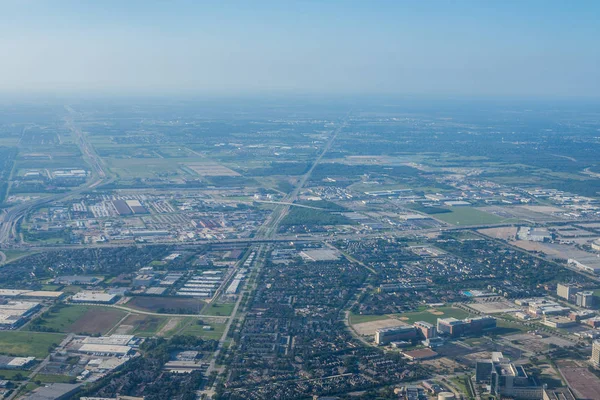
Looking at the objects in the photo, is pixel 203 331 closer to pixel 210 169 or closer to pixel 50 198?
pixel 50 198

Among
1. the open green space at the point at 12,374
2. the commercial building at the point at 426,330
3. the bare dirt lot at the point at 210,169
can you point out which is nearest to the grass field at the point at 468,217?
the commercial building at the point at 426,330

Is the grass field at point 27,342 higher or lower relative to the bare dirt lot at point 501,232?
higher

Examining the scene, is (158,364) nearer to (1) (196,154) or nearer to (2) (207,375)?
(2) (207,375)

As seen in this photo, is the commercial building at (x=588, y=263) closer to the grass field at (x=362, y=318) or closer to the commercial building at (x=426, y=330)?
the grass field at (x=362, y=318)

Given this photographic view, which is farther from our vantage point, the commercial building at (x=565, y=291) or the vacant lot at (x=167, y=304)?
the commercial building at (x=565, y=291)

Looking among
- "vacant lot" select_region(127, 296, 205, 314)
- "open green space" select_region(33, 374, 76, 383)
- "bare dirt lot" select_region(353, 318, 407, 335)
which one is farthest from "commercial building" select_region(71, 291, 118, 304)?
"bare dirt lot" select_region(353, 318, 407, 335)

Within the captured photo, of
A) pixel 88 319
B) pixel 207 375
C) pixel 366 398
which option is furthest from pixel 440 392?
pixel 88 319
